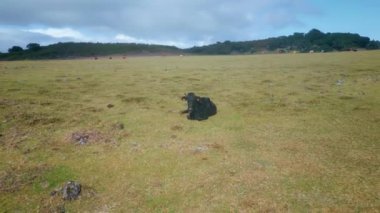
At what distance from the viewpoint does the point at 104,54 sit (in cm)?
13500

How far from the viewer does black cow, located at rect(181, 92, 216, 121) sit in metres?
27.9

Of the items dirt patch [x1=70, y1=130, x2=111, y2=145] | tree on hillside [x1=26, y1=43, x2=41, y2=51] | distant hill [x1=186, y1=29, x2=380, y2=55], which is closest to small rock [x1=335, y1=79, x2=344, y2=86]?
dirt patch [x1=70, y1=130, x2=111, y2=145]

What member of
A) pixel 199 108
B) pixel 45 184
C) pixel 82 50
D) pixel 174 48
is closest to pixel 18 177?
pixel 45 184

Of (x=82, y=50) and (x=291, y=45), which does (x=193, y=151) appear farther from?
(x=291, y=45)

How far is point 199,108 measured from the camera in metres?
28.5

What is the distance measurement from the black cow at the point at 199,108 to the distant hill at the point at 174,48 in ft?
353

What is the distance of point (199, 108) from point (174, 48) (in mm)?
146884

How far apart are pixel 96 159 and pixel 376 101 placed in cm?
2437

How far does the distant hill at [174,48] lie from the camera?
5241 inches

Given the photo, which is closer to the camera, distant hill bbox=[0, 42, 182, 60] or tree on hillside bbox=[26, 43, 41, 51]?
distant hill bbox=[0, 42, 182, 60]

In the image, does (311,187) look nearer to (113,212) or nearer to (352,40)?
(113,212)

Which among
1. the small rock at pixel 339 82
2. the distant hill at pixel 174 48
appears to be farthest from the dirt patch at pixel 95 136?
the distant hill at pixel 174 48

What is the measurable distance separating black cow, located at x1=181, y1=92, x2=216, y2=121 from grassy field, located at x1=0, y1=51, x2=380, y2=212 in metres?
0.73

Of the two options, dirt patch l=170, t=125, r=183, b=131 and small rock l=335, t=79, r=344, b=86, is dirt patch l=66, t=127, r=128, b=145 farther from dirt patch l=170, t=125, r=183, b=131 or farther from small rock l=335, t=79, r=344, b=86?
small rock l=335, t=79, r=344, b=86
